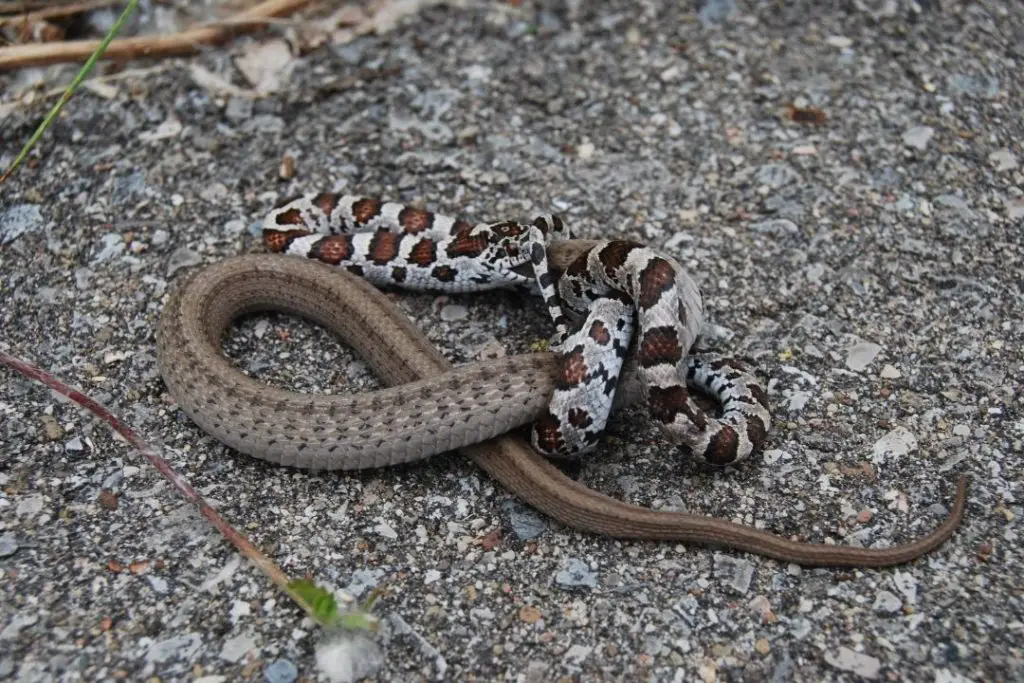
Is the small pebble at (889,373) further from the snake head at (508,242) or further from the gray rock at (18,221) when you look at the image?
the gray rock at (18,221)

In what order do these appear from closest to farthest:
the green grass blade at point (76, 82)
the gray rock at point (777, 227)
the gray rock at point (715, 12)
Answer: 1. the green grass blade at point (76, 82)
2. the gray rock at point (777, 227)
3. the gray rock at point (715, 12)

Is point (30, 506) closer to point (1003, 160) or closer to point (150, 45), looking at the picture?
point (150, 45)

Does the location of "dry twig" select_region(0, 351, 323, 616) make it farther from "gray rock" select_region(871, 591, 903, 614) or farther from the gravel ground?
"gray rock" select_region(871, 591, 903, 614)

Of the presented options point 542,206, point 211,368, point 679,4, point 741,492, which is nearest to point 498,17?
point 679,4

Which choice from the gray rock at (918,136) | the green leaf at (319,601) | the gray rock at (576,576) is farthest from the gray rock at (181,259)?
the gray rock at (918,136)

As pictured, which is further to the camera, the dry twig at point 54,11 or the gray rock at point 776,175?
the dry twig at point 54,11

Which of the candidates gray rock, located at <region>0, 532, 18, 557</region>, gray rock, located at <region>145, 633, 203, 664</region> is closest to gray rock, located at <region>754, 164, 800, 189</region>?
gray rock, located at <region>145, 633, 203, 664</region>
